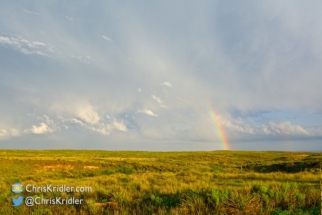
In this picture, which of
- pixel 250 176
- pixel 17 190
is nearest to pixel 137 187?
pixel 17 190

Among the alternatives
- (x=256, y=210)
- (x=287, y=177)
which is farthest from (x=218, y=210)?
(x=287, y=177)

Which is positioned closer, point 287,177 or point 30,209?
point 30,209

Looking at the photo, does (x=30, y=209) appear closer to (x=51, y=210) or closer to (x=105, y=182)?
(x=51, y=210)

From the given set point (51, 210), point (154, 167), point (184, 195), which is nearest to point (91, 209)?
point (51, 210)

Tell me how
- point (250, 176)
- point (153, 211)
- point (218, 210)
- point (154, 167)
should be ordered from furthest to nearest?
point (154, 167) < point (250, 176) < point (153, 211) < point (218, 210)

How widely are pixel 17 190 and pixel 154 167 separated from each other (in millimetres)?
27338

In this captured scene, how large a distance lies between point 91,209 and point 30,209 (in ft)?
8.83

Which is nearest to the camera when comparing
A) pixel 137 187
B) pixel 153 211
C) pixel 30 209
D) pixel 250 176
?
pixel 153 211

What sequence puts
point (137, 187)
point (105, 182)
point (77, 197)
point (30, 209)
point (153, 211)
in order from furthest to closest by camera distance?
point (105, 182), point (137, 187), point (77, 197), point (30, 209), point (153, 211)

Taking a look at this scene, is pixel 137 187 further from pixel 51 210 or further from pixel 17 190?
pixel 17 190

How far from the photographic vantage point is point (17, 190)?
15.6 m

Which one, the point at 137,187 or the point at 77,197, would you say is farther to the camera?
the point at 137,187

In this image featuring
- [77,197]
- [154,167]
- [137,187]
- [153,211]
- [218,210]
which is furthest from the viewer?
[154,167]

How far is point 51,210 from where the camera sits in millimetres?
10758
